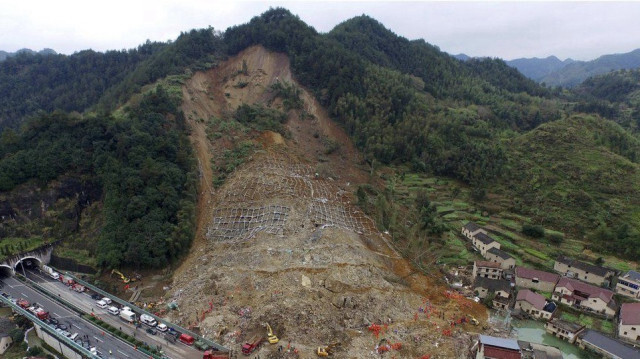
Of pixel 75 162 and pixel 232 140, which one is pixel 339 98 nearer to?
pixel 232 140

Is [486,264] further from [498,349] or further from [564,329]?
[498,349]

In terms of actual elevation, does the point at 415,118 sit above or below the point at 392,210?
above

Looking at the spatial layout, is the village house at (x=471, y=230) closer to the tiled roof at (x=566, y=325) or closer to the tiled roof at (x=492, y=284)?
the tiled roof at (x=492, y=284)

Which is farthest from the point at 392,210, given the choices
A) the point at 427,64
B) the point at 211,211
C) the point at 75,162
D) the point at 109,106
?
the point at 427,64

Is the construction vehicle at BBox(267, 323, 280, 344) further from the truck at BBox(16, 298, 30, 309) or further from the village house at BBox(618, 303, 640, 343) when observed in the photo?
the village house at BBox(618, 303, 640, 343)

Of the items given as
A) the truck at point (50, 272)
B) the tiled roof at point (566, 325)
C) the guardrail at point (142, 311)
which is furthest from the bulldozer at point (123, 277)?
the tiled roof at point (566, 325)

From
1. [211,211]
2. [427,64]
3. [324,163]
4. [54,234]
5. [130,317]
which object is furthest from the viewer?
[427,64]

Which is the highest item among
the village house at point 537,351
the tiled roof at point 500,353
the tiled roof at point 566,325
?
the tiled roof at point 500,353
